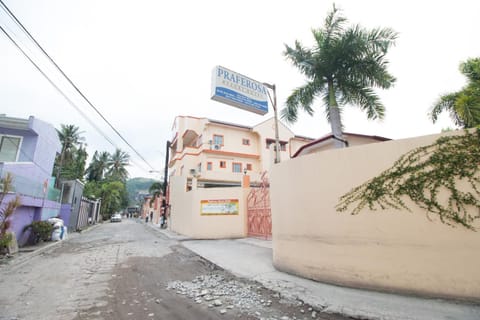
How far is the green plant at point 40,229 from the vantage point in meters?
10.9

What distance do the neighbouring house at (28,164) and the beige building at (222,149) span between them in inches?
421

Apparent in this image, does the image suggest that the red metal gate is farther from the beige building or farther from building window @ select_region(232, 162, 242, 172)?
building window @ select_region(232, 162, 242, 172)

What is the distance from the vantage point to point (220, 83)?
6.46 m

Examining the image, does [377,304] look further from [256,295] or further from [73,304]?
[73,304]

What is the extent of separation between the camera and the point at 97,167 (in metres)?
38.6

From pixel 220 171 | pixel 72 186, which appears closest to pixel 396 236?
pixel 220 171

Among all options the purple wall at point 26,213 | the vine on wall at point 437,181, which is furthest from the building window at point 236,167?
the vine on wall at point 437,181

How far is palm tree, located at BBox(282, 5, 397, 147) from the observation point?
323 inches

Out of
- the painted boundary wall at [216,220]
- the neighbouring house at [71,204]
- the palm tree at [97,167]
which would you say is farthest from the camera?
the palm tree at [97,167]

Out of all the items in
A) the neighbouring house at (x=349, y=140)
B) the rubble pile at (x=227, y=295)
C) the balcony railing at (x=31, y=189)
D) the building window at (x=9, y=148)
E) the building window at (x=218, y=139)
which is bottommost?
the rubble pile at (x=227, y=295)

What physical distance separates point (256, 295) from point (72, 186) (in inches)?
825

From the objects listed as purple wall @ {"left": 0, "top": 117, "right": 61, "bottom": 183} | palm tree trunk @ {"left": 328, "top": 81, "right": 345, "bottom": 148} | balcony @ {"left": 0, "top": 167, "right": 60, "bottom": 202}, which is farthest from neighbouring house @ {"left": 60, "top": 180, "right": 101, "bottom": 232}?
palm tree trunk @ {"left": 328, "top": 81, "right": 345, "bottom": 148}

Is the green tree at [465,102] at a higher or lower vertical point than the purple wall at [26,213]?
higher

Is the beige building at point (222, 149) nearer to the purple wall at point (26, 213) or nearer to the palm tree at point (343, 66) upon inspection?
the purple wall at point (26, 213)
